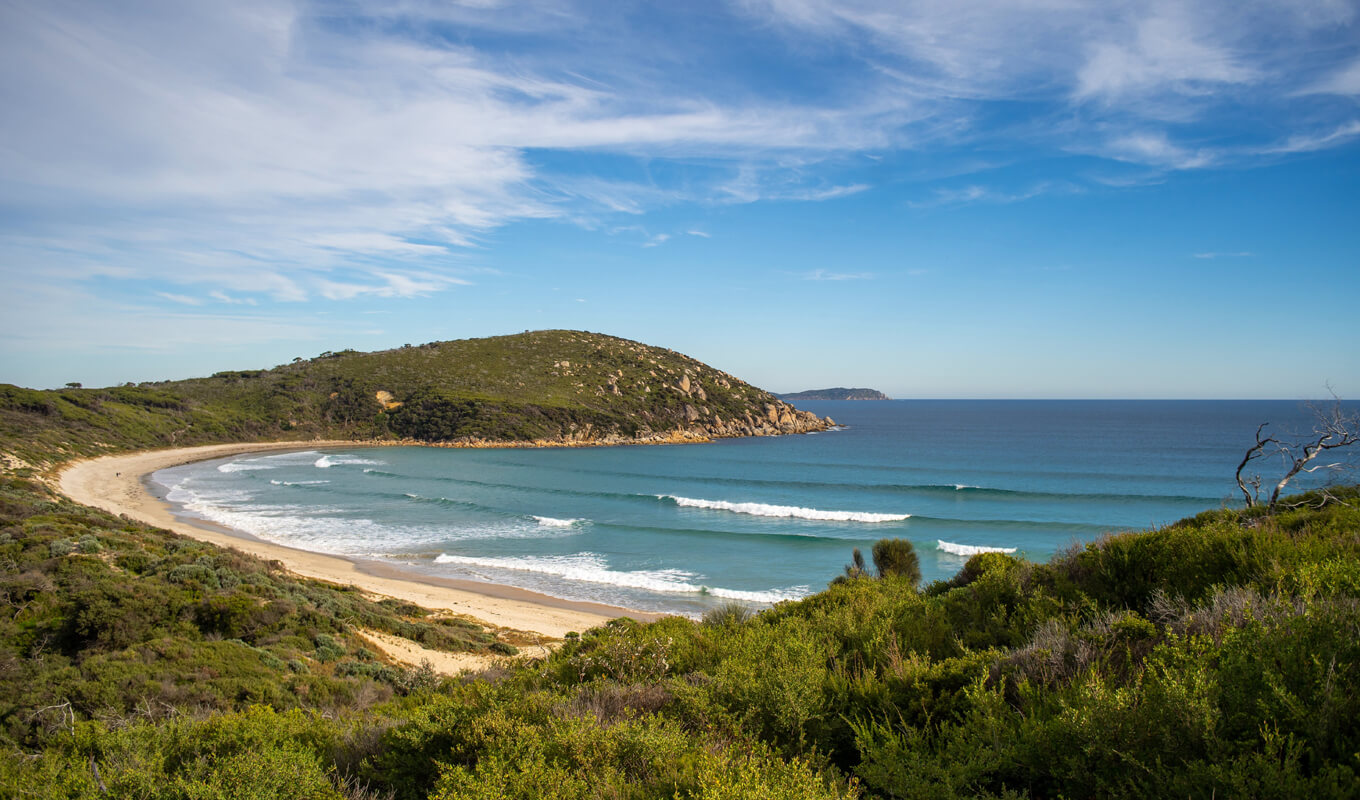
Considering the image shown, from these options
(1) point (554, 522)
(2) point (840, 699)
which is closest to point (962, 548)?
(1) point (554, 522)

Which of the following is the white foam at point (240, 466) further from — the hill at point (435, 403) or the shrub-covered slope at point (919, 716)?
the shrub-covered slope at point (919, 716)

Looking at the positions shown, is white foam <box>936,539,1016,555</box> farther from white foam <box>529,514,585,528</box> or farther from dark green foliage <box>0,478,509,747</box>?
dark green foliage <box>0,478,509,747</box>

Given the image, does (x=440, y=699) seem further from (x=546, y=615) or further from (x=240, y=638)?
(x=546, y=615)

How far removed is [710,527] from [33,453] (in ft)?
138

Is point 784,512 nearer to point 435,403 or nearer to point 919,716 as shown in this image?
point 919,716

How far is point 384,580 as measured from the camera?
21.4 meters

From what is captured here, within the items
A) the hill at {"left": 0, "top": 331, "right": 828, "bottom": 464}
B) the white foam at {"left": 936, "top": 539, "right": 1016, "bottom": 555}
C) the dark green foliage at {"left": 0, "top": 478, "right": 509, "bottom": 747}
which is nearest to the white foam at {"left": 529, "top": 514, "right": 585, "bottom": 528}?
the dark green foliage at {"left": 0, "top": 478, "right": 509, "bottom": 747}

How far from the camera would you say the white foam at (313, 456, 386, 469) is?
51213mm

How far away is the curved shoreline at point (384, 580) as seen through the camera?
17875 mm

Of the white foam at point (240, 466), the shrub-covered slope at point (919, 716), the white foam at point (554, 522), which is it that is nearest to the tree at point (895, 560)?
the shrub-covered slope at point (919, 716)

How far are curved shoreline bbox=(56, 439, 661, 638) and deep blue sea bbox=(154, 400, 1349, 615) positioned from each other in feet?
3.57

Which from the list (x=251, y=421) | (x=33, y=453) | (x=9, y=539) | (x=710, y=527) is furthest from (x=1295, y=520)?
(x=251, y=421)

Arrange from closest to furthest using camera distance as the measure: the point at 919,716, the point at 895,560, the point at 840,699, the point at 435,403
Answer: the point at 919,716
the point at 840,699
the point at 895,560
the point at 435,403

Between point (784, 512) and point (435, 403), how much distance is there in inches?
2118
